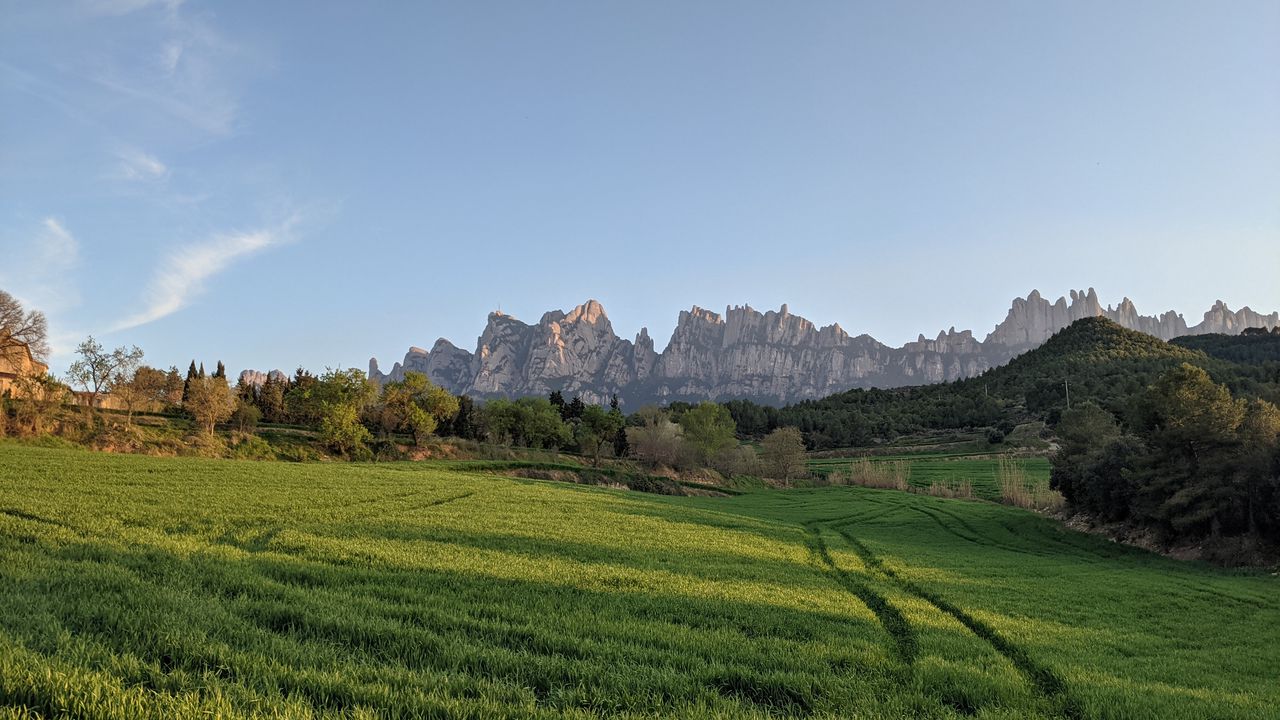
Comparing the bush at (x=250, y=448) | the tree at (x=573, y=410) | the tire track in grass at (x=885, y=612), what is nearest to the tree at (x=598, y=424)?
the tree at (x=573, y=410)

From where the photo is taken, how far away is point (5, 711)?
191 inches

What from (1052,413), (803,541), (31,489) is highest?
(1052,413)

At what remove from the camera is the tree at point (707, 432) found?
106750 mm

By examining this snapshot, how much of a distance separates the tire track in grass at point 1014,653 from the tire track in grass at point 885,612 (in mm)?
1527

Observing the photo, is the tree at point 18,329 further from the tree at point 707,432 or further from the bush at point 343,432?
the tree at point 707,432

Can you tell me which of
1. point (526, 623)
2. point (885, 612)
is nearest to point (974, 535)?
point (885, 612)

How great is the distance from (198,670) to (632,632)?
6004 mm

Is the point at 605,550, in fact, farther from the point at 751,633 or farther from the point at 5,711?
the point at 5,711

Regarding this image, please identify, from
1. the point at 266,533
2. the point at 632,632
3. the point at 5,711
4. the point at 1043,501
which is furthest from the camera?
the point at 1043,501

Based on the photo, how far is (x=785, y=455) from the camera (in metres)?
103

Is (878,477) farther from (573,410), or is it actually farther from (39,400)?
(39,400)

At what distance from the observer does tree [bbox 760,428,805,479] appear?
103 m

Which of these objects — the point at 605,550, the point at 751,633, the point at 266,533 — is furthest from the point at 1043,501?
the point at 266,533

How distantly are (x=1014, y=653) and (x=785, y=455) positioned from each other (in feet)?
305
